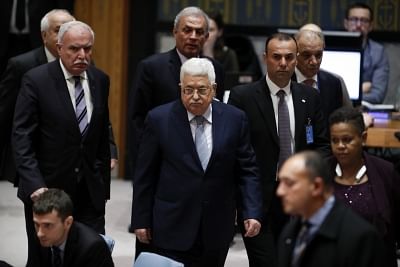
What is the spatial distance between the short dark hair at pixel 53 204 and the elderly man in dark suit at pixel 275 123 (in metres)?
1.11

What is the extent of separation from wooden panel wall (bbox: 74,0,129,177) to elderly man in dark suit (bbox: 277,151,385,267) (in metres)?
6.56

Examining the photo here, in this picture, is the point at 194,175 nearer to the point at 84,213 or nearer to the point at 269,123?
the point at 269,123

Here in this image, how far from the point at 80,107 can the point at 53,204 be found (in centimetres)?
95

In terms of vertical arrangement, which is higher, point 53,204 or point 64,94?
point 64,94

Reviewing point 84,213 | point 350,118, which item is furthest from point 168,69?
point 350,118

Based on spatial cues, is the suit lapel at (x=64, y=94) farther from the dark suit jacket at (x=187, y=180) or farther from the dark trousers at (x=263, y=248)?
the dark trousers at (x=263, y=248)

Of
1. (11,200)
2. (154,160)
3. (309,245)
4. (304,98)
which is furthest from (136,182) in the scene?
(11,200)

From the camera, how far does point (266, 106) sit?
20.0ft

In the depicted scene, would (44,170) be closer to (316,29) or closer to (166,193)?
(166,193)

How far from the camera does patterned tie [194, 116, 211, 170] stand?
5621 mm

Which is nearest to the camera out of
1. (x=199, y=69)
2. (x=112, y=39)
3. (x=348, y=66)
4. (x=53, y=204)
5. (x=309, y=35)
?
(x=53, y=204)

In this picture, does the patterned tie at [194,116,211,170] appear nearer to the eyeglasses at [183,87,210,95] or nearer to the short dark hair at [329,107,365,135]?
the eyeglasses at [183,87,210,95]

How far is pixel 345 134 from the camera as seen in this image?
16.7 ft

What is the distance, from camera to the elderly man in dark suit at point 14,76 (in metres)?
6.48
